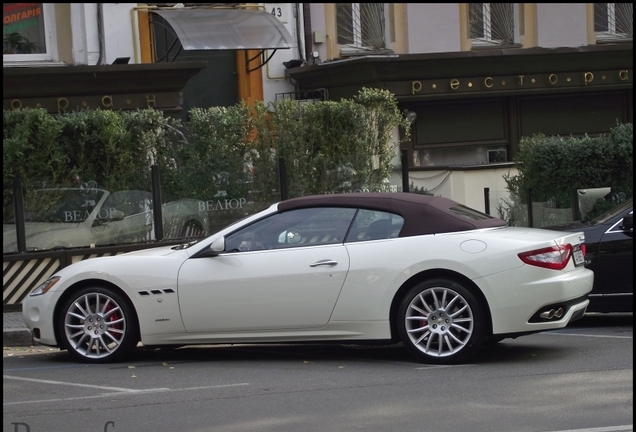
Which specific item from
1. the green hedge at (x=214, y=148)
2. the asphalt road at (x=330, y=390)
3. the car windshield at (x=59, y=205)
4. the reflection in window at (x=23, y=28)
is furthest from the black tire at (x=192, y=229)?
the reflection in window at (x=23, y=28)

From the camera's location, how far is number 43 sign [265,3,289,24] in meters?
19.2

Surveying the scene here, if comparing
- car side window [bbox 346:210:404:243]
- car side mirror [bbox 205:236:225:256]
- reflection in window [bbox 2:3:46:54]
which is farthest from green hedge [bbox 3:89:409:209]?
car side window [bbox 346:210:404:243]

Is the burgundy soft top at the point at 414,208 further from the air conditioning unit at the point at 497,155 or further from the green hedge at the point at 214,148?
the air conditioning unit at the point at 497,155

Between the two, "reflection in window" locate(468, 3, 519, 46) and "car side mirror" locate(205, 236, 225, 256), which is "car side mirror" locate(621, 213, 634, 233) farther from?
"reflection in window" locate(468, 3, 519, 46)

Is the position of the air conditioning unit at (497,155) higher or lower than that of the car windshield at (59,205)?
higher

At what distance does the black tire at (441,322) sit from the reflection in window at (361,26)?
1302 centimetres

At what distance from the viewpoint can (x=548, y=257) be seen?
8016 mm

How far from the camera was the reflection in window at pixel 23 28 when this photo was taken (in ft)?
59.7

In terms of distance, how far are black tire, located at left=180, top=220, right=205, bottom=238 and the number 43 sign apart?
21.4 ft

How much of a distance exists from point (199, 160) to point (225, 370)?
21.1 ft

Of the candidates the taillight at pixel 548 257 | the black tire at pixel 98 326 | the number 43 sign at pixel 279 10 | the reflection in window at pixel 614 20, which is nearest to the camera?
the taillight at pixel 548 257

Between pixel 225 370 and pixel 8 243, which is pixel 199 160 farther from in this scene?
pixel 225 370

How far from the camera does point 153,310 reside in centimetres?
854

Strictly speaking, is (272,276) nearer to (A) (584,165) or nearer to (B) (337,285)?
(B) (337,285)
